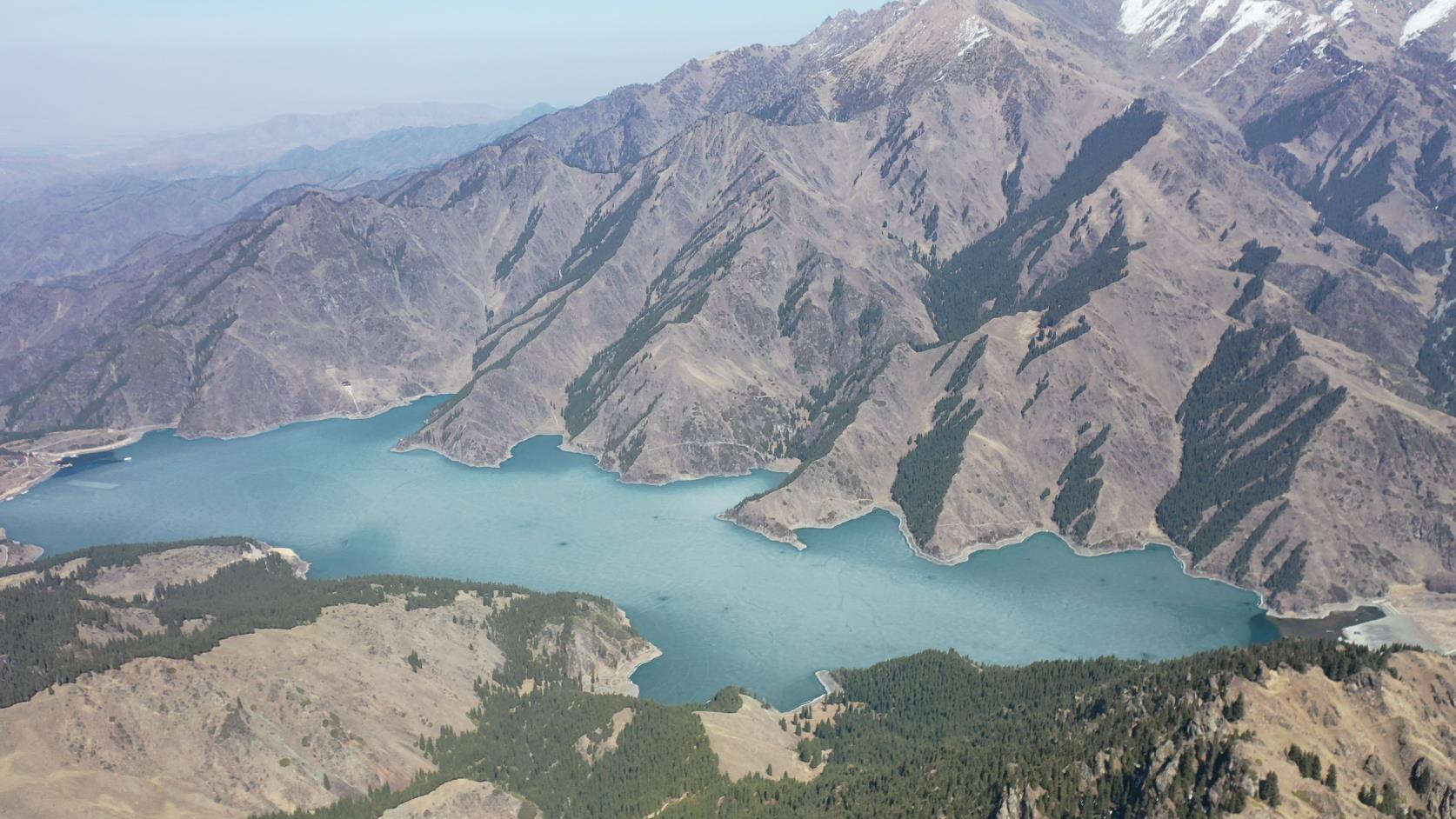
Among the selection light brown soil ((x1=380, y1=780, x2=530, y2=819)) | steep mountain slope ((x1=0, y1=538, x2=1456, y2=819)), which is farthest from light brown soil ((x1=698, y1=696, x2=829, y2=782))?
light brown soil ((x1=380, y1=780, x2=530, y2=819))

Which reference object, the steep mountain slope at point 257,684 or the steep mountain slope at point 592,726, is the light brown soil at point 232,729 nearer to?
the steep mountain slope at point 257,684

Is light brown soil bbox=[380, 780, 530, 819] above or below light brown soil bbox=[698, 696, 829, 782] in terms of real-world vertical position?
above

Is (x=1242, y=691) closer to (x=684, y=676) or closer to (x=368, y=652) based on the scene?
(x=684, y=676)

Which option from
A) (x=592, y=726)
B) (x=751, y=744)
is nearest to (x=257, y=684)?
(x=592, y=726)

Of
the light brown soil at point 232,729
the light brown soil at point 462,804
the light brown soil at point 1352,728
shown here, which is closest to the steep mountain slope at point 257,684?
the light brown soil at point 232,729

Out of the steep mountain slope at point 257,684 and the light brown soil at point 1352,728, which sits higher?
the light brown soil at point 1352,728

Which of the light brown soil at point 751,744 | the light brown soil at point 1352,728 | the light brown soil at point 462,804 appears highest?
the light brown soil at point 1352,728

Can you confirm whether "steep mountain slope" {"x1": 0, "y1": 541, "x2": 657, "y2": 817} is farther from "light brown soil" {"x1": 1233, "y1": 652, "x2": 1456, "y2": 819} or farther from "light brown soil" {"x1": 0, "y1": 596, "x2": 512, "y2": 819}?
"light brown soil" {"x1": 1233, "y1": 652, "x2": 1456, "y2": 819}

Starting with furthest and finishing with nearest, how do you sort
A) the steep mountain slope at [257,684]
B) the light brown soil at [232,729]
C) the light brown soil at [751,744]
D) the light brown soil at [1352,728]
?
1. the light brown soil at [751,744]
2. the steep mountain slope at [257,684]
3. the light brown soil at [232,729]
4. the light brown soil at [1352,728]

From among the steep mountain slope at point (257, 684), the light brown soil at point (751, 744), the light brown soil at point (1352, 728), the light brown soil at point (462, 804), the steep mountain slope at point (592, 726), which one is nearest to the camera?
the light brown soil at point (1352, 728)

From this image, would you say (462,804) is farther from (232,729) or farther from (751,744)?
(751,744)

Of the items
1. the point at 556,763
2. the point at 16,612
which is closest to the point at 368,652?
Result: the point at 556,763
